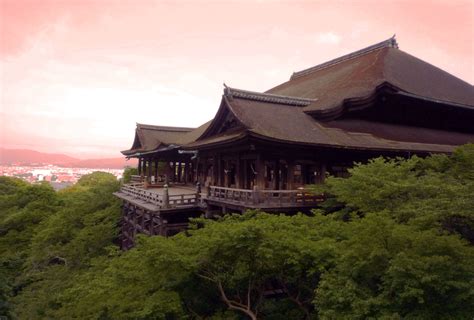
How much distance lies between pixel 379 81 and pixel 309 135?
261 inches

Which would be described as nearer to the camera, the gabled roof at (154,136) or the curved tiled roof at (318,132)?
the curved tiled roof at (318,132)

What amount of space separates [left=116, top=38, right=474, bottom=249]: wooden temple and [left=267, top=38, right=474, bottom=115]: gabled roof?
104 millimetres

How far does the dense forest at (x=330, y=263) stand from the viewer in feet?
22.4

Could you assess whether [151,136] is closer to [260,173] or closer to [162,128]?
[162,128]

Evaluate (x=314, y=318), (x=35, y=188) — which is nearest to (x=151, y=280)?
(x=314, y=318)

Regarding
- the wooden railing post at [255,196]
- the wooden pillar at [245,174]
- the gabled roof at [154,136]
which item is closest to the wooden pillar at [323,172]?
the wooden pillar at [245,174]

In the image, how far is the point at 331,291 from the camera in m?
7.60

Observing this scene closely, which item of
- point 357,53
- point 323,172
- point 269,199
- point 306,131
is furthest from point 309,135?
point 357,53

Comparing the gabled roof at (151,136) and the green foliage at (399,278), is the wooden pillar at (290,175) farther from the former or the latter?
the gabled roof at (151,136)

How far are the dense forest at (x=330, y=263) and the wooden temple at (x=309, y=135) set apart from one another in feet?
7.18

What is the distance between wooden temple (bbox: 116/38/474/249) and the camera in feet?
49.4

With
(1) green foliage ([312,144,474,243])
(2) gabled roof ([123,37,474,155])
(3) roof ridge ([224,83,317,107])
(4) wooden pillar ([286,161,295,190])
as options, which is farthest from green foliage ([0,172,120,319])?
(1) green foliage ([312,144,474,243])

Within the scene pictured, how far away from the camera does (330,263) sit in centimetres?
873

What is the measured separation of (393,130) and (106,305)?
1741cm
